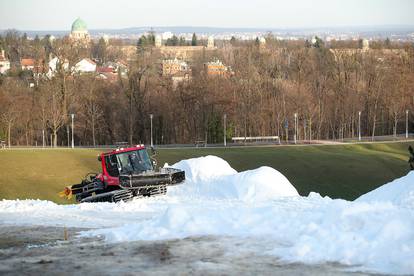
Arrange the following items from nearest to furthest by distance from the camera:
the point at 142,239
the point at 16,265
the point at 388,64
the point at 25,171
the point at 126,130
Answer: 1. the point at 16,265
2. the point at 142,239
3. the point at 25,171
4. the point at 126,130
5. the point at 388,64

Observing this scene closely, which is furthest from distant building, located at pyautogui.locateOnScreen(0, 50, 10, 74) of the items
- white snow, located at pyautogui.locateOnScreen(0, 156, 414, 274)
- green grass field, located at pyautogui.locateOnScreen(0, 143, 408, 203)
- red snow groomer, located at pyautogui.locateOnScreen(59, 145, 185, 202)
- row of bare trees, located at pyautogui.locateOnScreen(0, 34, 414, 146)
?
white snow, located at pyautogui.locateOnScreen(0, 156, 414, 274)

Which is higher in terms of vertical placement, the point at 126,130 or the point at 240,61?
the point at 240,61

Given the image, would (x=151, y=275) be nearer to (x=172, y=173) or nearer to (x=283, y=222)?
(x=283, y=222)

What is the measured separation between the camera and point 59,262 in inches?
608

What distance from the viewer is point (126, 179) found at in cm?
2617

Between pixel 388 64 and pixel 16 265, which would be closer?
pixel 16 265

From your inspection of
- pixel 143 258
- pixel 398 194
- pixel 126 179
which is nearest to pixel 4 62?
pixel 126 179

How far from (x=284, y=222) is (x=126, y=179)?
9.86 m

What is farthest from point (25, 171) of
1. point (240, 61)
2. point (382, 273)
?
point (240, 61)

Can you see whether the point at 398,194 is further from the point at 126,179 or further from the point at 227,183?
the point at 126,179

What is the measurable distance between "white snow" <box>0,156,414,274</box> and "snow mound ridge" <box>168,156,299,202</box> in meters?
0.12

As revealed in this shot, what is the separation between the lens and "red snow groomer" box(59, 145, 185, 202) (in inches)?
1035

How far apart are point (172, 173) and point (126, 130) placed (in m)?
60.5

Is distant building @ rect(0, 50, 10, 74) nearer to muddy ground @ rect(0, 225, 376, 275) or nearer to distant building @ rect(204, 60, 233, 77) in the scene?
distant building @ rect(204, 60, 233, 77)
